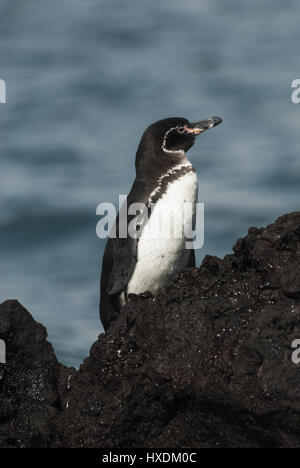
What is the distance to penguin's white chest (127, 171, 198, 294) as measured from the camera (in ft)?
23.9

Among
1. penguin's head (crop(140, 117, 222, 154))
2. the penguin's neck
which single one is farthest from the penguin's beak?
the penguin's neck

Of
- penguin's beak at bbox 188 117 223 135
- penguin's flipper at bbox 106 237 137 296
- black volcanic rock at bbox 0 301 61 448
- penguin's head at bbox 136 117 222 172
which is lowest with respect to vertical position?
black volcanic rock at bbox 0 301 61 448

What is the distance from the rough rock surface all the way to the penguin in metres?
1.70

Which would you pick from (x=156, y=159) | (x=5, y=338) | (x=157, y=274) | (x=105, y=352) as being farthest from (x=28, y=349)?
(x=156, y=159)

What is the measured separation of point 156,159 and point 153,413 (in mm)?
3093

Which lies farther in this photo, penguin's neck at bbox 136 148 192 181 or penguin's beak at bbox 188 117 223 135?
penguin's beak at bbox 188 117 223 135

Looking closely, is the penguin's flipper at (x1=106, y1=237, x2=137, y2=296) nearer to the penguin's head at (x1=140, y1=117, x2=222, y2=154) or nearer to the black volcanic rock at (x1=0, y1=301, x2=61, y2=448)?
the penguin's head at (x1=140, y1=117, x2=222, y2=154)

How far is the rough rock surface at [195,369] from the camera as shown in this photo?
197 inches

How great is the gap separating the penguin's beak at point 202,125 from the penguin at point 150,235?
12.4 inches

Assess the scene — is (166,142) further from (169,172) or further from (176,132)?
(169,172)

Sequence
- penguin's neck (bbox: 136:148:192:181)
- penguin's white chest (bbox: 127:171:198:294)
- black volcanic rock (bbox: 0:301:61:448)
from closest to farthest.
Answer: black volcanic rock (bbox: 0:301:61:448) < penguin's white chest (bbox: 127:171:198:294) < penguin's neck (bbox: 136:148:192:181)

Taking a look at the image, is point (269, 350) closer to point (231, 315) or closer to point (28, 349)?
point (231, 315)

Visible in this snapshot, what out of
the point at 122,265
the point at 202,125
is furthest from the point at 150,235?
the point at 202,125

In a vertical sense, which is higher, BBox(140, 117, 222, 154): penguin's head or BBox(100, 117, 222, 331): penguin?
BBox(140, 117, 222, 154): penguin's head
